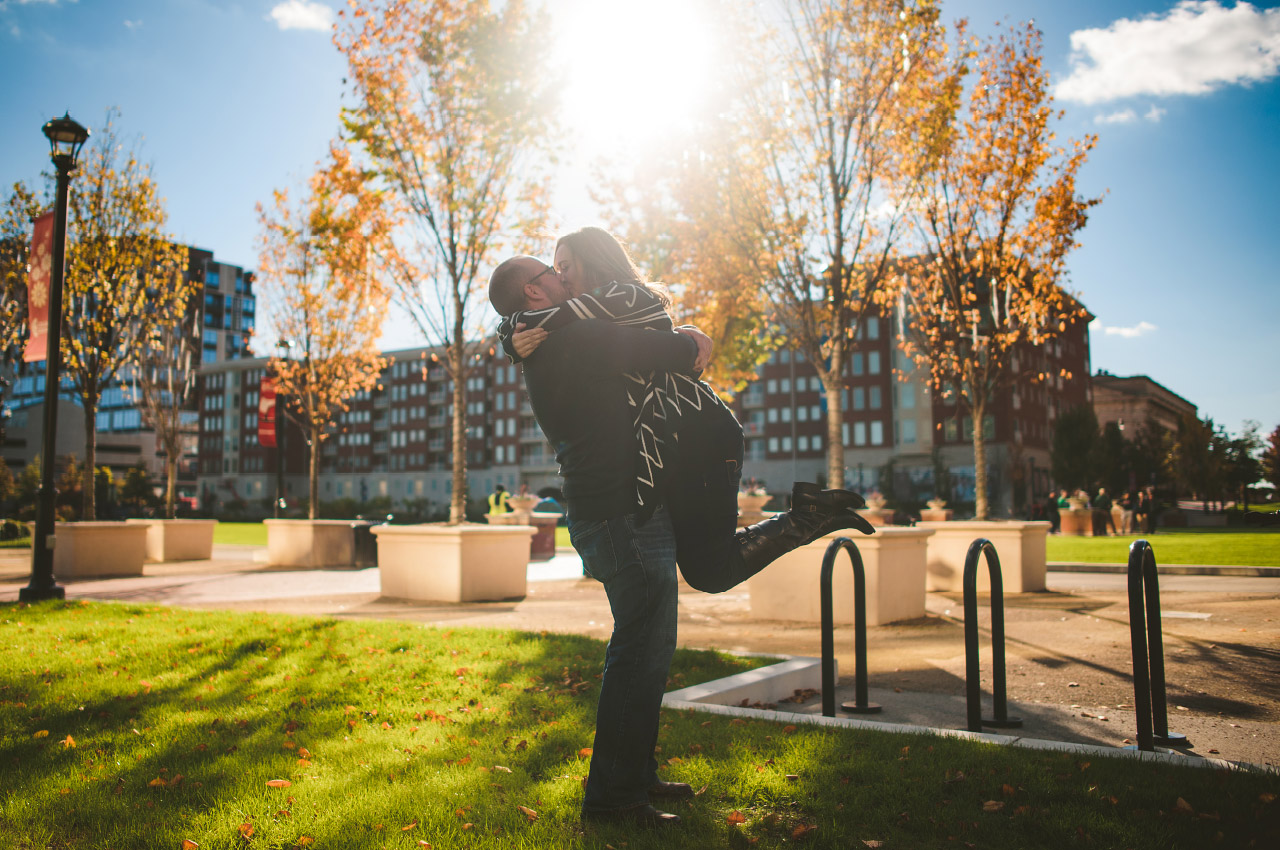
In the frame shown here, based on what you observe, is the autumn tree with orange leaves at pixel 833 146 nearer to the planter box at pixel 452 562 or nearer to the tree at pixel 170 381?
the planter box at pixel 452 562

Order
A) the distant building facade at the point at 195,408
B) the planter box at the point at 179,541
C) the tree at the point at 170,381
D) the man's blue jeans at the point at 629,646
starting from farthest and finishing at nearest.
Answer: the distant building facade at the point at 195,408 → the tree at the point at 170,381 → the planter box at the point at 179,541 → the man's blue jeans at the point at 629,646

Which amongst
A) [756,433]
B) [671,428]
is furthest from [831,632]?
[756,433]

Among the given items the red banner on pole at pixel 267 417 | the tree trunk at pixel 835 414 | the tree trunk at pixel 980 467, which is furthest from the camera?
the red banner on pole at pixel 267 417

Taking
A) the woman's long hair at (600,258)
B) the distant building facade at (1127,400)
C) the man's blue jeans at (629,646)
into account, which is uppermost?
the distant building facade at (1127,400)

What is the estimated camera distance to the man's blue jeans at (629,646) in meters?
2.69

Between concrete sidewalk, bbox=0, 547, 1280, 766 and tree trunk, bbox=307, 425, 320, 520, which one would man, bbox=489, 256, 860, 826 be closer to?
concrete sidewalk, bbox=0, 547, 1280, 766

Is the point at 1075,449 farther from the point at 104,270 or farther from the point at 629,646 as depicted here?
the point at 629,646

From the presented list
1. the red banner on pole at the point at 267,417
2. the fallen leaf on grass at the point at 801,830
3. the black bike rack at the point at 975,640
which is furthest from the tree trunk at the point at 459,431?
the red banner on pole at the point at 267,417

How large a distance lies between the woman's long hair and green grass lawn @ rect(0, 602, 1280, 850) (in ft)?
6.28

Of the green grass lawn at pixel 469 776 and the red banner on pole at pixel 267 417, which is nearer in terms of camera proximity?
the green grass lawn at pixel 469 776

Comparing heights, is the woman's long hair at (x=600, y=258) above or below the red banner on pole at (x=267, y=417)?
below

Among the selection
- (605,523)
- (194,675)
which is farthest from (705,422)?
(194,675)

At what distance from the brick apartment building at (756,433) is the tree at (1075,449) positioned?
3.25 metres

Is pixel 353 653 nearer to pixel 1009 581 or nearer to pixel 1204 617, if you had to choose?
pixel 1204 617
